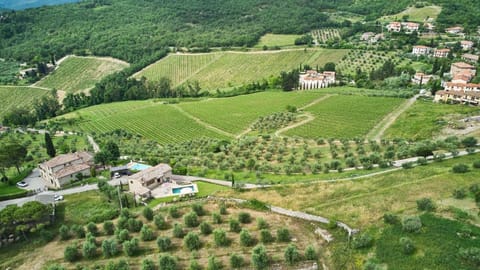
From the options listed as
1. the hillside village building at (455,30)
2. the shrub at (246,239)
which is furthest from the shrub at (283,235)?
the hillside village building at (455,30)

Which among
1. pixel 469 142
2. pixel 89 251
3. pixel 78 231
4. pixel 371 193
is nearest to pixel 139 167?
pixel 78 231

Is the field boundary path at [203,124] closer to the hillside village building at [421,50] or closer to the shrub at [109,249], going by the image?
the shrub at [109,249]

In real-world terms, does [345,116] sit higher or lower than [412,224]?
lower

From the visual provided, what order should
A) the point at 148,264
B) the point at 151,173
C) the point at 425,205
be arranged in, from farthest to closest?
the point at 151,173
the point at 425,205
the point at 148,264

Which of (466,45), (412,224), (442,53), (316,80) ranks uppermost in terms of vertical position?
(466,45)

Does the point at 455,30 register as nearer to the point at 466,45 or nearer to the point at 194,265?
the point at 466,45

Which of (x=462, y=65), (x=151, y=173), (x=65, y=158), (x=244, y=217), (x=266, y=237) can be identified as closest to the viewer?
(x=266, y=237)

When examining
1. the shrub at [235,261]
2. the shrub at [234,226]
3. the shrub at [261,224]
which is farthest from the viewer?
the shrub at [234,226]
